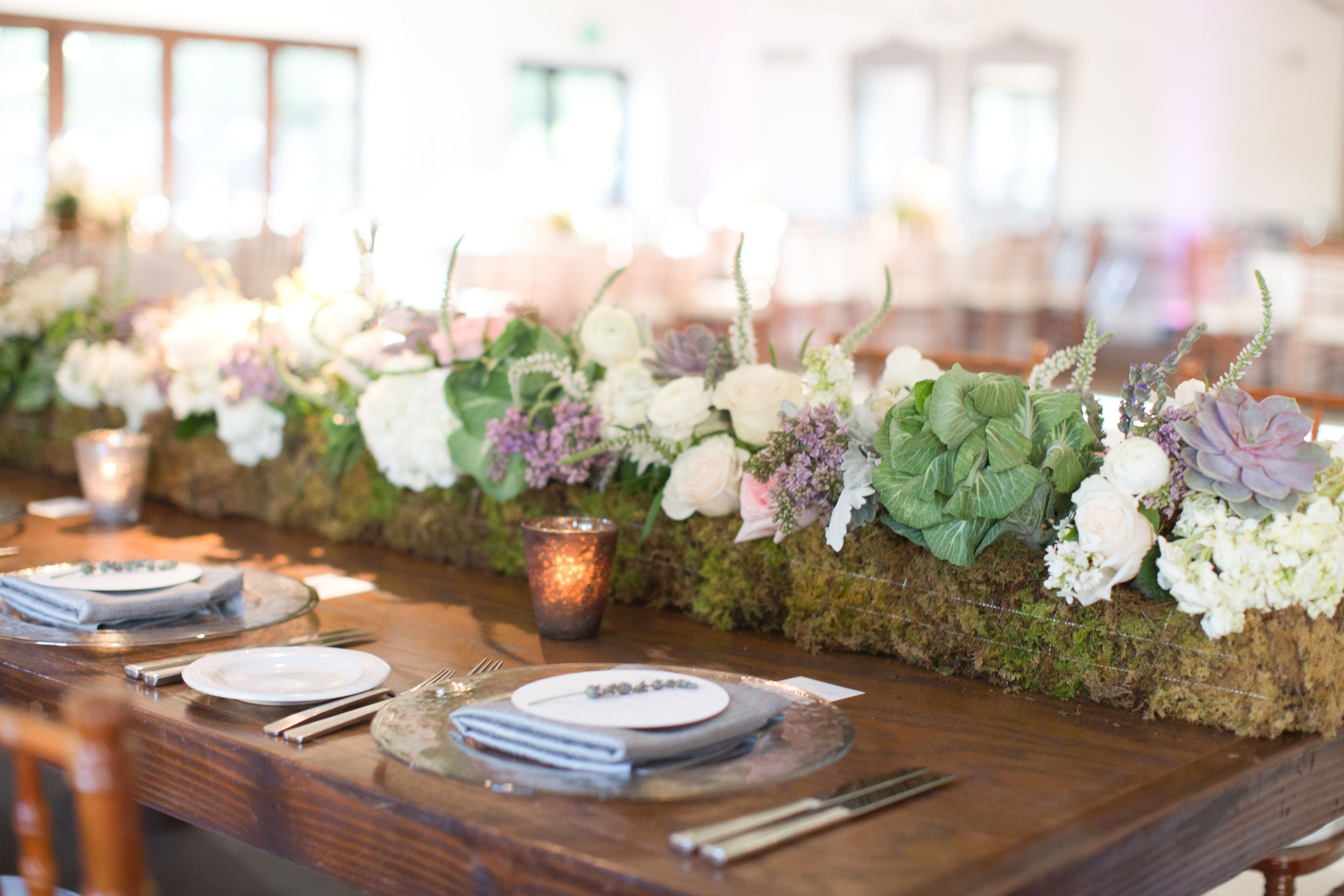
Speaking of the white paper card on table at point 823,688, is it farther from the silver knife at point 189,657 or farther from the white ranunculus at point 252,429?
the white ranunculus at point 252,429

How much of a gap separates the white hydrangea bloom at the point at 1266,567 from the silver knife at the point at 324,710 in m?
0.70

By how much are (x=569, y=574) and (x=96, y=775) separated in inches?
31.2

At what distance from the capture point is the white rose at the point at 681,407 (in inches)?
58.0

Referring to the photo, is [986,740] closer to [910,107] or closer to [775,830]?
[775,830]

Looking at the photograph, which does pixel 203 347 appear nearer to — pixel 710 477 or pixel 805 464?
pixel 710 477

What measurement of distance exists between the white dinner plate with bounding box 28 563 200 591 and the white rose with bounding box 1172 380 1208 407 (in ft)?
3.41

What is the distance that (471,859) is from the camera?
844 millimetres

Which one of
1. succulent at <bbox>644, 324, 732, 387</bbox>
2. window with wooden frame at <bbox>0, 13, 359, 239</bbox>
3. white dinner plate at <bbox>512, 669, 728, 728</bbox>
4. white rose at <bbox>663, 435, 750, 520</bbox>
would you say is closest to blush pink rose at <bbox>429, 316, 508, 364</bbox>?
succulent at <bbox>644, 324, 732, 387</bbox>

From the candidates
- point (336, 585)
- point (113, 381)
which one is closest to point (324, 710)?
point (336, 585)

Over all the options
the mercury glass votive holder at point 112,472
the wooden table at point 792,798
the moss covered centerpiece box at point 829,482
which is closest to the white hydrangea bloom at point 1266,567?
the moss covered centerpiece box at point 829,482

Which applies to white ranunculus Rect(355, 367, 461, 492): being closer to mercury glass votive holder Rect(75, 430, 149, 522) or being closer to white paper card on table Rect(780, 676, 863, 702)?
mercury glass votive holder Rect(75, 430, 149, 522)

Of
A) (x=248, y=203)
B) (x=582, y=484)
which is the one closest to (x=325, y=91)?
(x=248, y=203)

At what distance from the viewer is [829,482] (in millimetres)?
1311

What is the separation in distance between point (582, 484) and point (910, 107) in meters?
10.1
